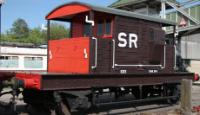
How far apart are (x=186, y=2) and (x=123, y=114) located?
1674cm

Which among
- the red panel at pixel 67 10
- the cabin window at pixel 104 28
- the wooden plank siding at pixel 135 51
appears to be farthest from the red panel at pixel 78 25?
the wooden plank siding at pixel 135 51

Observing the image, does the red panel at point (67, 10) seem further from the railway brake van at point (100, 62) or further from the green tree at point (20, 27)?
the green tree at point (20, 27)

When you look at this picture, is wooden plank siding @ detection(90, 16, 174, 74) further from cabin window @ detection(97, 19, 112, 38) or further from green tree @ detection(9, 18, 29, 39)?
green tree @ detection(9, 18, 29, 39)

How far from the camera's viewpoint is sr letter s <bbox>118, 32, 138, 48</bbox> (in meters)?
11.4

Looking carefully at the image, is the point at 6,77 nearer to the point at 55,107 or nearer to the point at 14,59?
the point at 55,107

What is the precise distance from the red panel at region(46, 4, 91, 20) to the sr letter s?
1456 mm

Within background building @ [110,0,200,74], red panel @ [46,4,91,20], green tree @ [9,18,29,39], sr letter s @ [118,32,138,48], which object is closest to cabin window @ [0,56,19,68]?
background building @ [110,0,200,74]

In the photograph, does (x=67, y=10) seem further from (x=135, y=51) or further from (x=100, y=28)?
(x=135, y=51)

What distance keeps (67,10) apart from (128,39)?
2216 millimetres

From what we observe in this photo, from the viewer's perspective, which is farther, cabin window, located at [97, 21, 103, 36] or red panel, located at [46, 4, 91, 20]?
cabin window, located at [97, 21, 103, 36]

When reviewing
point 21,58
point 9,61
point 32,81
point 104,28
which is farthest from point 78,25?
point 21,58

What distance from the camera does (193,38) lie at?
28.8m

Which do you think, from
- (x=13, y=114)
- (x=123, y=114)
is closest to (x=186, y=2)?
(x=123, y=114)

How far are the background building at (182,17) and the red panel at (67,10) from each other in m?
12.9
